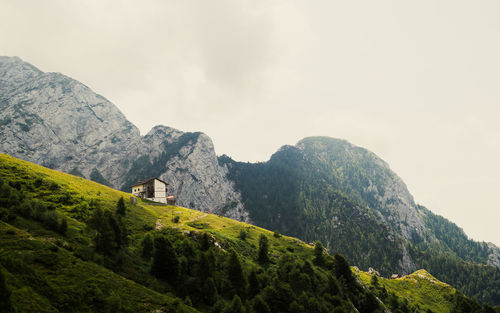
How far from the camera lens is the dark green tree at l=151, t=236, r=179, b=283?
50.2m

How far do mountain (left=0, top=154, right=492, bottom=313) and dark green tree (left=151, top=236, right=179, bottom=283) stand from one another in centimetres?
19

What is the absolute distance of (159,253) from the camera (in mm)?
51062

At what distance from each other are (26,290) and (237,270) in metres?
39.7

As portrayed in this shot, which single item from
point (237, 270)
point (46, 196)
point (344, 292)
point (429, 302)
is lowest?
point (429, 302)

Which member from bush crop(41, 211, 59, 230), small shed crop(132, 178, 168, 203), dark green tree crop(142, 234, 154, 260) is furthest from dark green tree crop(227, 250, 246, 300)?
small shed crop(132, 178, 168, 203)

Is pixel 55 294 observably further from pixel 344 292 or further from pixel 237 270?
pixel 344 292

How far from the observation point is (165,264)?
167 ft

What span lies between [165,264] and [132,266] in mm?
6054

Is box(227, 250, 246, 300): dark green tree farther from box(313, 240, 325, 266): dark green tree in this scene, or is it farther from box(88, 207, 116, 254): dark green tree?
box(313, 240, 325, 266): dark green tree

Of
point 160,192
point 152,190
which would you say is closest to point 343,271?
point 160,192

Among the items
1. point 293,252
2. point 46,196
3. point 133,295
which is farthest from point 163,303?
point 293,252

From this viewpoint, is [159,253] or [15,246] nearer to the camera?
[15,246]

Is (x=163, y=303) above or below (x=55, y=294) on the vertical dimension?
below

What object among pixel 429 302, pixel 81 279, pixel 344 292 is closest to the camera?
pixel 81 279
